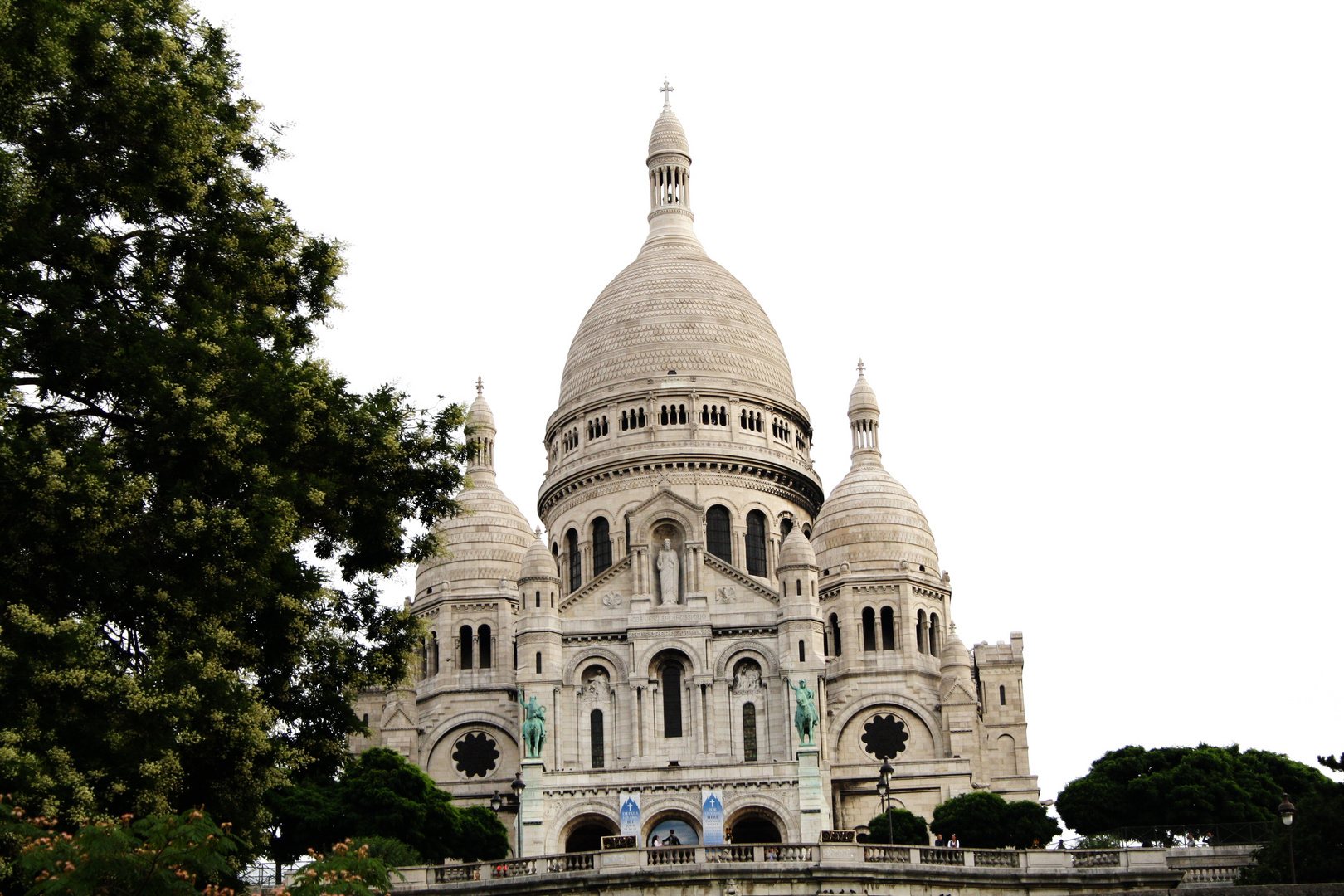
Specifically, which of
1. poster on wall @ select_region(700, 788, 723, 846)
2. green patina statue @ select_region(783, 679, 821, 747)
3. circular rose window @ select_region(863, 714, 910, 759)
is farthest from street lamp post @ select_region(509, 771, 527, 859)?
circular rose window @ select_region(863, 714, 910, 759)

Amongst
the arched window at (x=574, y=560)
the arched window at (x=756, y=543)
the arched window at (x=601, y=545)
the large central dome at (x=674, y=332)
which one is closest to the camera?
the arched window at (x=601, y=545)

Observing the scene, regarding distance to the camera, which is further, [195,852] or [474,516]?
[474,516]

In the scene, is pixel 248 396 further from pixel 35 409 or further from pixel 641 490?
pixel 641 490

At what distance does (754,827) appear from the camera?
69062 mm

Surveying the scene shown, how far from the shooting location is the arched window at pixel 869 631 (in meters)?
82.1

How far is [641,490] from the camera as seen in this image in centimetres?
8356

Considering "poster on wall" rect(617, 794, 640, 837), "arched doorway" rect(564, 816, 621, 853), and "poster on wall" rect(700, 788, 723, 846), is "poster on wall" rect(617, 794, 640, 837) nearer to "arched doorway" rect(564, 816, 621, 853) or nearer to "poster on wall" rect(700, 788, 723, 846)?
"arched doorway" rect(564, 816, 621, 853)

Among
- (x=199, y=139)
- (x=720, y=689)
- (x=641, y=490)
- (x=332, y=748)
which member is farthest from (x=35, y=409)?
(x=641, y=490)

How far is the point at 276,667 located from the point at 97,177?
7.53 m

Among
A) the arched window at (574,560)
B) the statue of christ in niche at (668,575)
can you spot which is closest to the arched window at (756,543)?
the statue of christ in niche at (668,575)

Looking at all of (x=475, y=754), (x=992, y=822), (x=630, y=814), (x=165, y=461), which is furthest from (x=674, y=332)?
(x=165, y=461)

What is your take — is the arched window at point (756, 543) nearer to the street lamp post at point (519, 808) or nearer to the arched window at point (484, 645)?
the arched window at point (484, 645)

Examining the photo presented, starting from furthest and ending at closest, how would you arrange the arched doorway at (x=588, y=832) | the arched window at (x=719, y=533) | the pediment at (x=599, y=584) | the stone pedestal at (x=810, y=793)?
the arched window at (x=719, y=533) < the pediment at (x=599, y=584) < the arched doorway at (x=588, y=832) < the stone pedestal at (x=810, y=793)

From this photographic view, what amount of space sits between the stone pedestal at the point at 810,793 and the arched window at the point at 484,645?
19570mm
